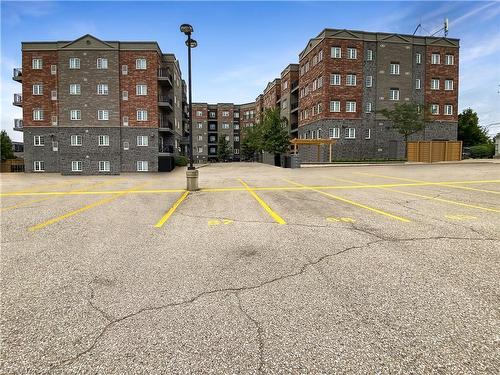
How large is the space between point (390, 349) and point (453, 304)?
1.25m

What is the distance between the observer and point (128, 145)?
39750 mm

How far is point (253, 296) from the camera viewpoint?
3.59 metres

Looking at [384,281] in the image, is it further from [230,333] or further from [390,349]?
[230,333]

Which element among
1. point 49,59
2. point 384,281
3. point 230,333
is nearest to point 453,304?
point 384,281

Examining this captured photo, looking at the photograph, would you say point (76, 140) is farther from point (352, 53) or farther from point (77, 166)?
point (352, 53)

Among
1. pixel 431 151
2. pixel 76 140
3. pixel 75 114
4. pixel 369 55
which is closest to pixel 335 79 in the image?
pixel 369 55

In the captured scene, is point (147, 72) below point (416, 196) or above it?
above

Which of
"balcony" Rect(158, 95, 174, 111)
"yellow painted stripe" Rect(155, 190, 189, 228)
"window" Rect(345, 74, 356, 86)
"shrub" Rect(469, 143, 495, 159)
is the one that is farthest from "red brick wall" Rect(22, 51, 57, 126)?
"shrub" Rect(469, 143, 495, 159)

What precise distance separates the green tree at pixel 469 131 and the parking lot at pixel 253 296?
7062 centimetres

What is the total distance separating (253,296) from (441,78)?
5136 cm

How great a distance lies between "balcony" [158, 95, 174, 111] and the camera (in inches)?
1606

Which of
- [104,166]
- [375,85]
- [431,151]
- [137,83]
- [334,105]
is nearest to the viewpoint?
[431,151]

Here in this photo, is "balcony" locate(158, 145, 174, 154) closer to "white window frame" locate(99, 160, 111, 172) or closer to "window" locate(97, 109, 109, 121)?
"white window frame" locate(99, 160, 111, 172)

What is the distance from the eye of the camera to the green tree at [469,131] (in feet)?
214
